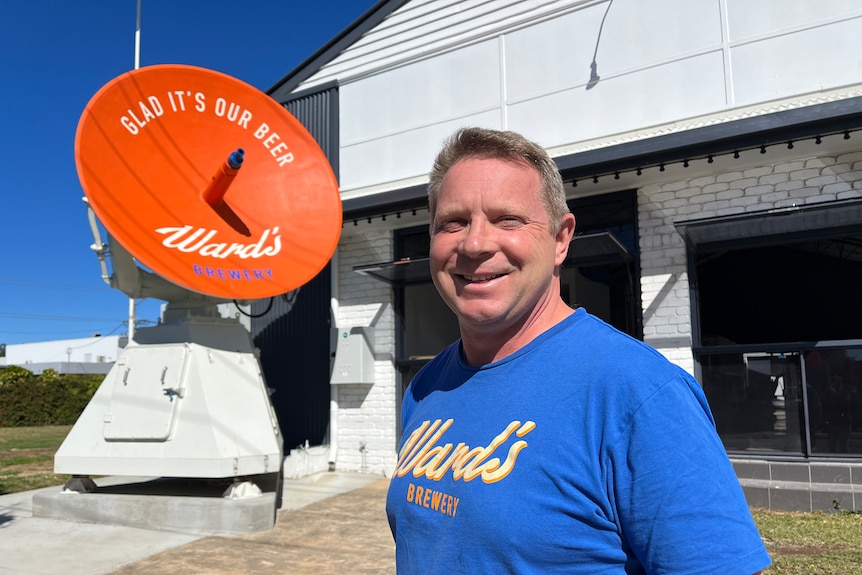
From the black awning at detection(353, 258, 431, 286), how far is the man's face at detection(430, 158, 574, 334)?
22.0 ft

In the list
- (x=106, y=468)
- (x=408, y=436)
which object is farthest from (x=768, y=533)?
(x=106, y=468)

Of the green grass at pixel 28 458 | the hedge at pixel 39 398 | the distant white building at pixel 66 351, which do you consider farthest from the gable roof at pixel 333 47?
the distant white building at pixel 66 351

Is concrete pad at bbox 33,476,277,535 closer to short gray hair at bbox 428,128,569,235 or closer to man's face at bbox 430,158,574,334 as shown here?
man's face at bbox 430,158,574,334

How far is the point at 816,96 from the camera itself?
691cm

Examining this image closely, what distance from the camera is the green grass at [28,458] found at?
30.6 feet

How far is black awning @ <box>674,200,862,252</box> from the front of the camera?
654 centimetres

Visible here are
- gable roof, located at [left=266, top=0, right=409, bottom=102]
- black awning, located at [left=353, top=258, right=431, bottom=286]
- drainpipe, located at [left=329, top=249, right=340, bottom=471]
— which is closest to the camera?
black awning, located at [left=353, top=258, right=431, bottom=286]

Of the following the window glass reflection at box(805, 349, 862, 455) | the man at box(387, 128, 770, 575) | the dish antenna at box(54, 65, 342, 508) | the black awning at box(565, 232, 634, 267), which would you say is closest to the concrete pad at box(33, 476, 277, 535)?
the dish antenna at box(54, 65, 342, 508)

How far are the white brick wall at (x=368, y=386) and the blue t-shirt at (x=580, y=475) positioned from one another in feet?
27.3

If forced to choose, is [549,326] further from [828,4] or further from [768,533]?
[828,4]

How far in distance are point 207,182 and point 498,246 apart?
19.5 ft

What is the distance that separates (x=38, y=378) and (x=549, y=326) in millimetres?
24831

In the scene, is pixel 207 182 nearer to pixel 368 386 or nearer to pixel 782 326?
pixel 368 386

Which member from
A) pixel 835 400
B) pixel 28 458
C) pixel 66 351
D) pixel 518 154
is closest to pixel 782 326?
pixel 835 400
